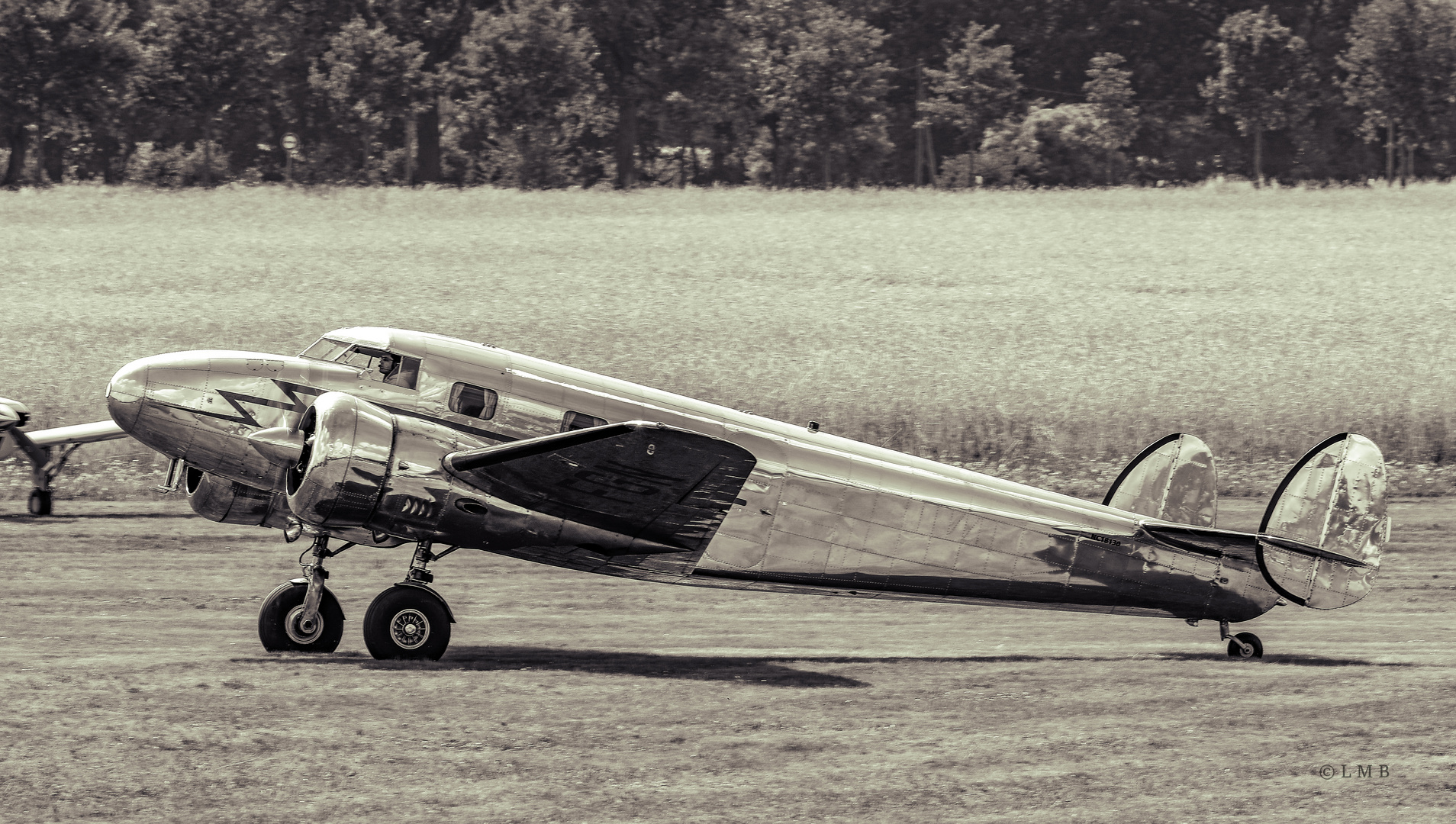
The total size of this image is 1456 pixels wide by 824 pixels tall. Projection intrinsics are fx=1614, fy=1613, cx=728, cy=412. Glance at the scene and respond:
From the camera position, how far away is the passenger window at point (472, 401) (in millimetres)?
13633

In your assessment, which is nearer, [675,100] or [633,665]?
[633,665]

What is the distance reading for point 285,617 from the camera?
13.8 meters

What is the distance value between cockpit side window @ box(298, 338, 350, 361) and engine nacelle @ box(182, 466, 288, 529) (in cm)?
132

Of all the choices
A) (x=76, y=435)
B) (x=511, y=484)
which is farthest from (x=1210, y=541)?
(x=76, y=435)

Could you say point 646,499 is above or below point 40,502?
above

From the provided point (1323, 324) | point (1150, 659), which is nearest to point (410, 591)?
point (1150, 659)

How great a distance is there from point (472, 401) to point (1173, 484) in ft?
22.7

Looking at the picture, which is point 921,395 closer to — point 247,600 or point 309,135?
point 247,600

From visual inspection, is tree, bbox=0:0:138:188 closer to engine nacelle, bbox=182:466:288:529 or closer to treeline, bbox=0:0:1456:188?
treeline, bbox=0:0:1456:188

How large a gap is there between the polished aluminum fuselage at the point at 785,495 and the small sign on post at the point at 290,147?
2171 inches

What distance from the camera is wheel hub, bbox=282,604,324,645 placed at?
1371cm

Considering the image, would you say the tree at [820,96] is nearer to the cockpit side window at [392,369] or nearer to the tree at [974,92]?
the tree at [974,92]

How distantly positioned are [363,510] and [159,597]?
19.6 feet

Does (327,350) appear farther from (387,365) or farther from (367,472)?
(367,472)
